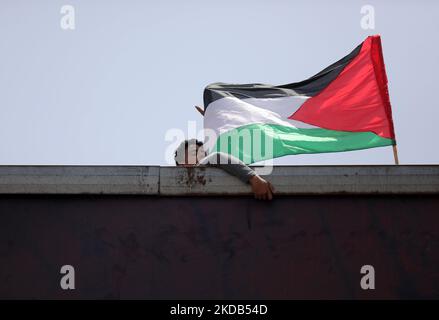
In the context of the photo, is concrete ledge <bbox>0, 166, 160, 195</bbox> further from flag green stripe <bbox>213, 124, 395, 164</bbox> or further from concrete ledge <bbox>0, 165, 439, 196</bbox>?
flag green stripe <bbox>213, 124, 395, 164</bbox>

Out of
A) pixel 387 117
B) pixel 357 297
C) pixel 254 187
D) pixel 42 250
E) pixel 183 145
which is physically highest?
pixel 387 117

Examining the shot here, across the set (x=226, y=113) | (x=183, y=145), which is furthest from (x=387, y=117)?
(x=183, y=145)

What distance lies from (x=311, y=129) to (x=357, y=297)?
2.81 m

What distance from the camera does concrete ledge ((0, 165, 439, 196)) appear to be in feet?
21.6

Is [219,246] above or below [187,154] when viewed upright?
below

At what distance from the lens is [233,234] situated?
6578mm

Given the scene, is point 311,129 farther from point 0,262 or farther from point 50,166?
point 0,262

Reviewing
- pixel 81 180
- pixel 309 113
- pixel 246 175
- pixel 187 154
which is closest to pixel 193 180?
pixel 246 175

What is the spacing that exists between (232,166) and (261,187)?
35 cm

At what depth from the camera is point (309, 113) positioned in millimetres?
8977

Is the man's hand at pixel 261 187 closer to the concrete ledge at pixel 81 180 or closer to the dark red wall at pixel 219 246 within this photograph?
the dark red wall at pixel 219 246

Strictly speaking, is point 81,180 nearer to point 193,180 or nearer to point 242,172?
point 193,180

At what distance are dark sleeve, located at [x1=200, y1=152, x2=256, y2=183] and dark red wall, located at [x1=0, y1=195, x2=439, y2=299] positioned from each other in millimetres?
266

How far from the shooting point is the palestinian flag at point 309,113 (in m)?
8.45
